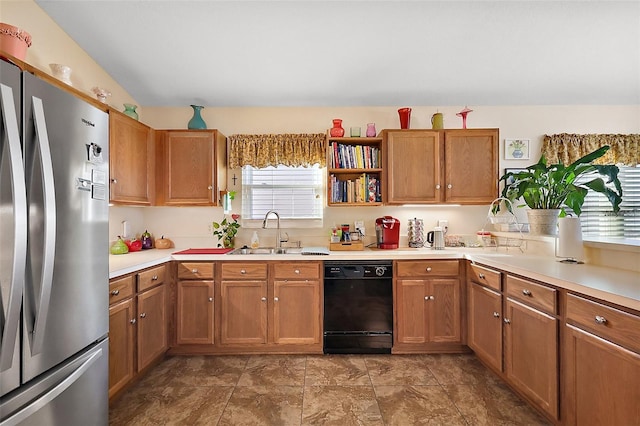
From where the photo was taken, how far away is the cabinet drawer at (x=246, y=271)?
277 cm

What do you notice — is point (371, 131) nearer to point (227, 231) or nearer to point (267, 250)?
point (267, 250)

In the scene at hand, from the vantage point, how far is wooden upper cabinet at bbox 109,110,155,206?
2459mm

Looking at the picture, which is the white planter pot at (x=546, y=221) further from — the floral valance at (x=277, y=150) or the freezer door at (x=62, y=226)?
the freezer door at (x=62, y=226)

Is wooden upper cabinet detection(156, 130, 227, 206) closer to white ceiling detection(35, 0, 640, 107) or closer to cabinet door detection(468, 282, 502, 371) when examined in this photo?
white ceiling detection(35, 0, 640, 107)

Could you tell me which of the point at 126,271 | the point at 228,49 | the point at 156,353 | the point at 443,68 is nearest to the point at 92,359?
the point at 126,271

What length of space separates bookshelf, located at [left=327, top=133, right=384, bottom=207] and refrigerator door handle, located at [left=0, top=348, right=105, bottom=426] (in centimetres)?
223

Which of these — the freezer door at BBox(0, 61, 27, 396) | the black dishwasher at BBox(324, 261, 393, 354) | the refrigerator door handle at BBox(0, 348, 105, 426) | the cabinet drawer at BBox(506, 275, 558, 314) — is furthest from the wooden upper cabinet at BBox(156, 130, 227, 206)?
the cabinet drawer at BBox(506, 275, 558, 314)

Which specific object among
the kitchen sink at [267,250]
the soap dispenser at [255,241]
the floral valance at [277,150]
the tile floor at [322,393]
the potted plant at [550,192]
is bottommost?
the tile floor at [322,393]

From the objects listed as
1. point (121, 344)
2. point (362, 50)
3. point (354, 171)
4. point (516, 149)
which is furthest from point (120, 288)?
point (516, 149)

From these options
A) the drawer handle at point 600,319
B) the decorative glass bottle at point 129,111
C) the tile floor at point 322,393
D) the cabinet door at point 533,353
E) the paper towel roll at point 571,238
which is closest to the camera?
the drawer handle at point 600,319

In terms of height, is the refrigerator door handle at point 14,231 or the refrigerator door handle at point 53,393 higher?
the refrigerator door handle at point 14,231

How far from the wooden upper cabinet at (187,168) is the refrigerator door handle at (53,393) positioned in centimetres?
183

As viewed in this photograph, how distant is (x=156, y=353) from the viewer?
8.24 feet

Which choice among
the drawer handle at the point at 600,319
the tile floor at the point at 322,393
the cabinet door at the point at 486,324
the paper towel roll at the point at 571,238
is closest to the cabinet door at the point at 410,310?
the tile floor at the point at 322,393
